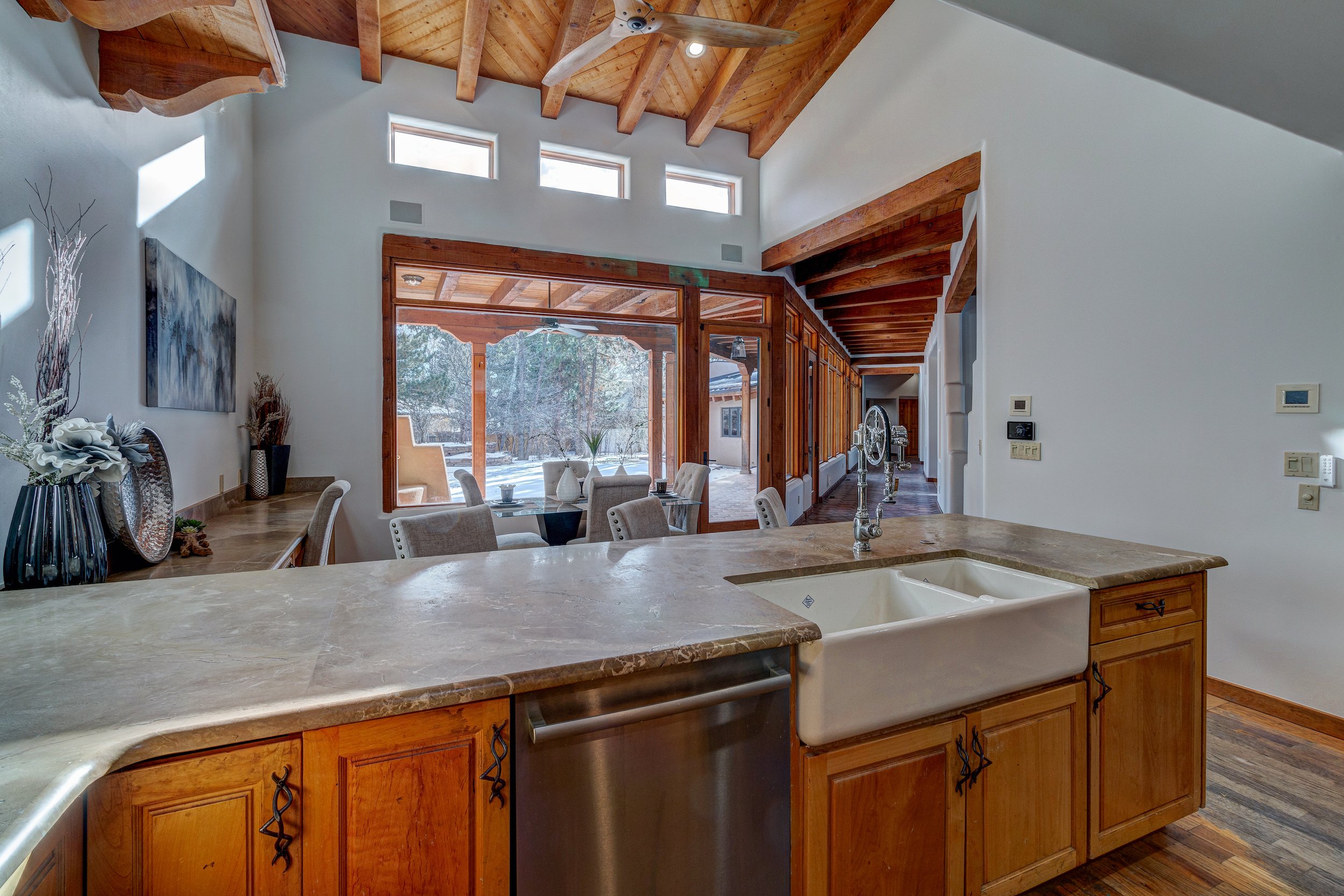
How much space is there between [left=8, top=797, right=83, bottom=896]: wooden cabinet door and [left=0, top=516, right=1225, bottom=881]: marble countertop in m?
0.09

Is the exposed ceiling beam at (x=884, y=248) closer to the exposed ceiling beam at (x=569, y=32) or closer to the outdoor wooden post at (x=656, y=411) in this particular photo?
the outdoor wooden post at (x=656, y=411)

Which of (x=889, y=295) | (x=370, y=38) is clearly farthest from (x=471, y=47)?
(x=889, y=295)

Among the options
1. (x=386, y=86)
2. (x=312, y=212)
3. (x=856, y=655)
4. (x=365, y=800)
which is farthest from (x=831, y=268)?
(x=365, y=800)

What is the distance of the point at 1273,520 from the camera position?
2555 mm

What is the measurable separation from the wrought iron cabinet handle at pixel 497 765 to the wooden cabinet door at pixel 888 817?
2.06 feet

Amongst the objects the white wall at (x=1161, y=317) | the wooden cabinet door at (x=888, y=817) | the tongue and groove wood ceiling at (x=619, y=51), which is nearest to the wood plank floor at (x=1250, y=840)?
the white wall at (x=1161, y=317)

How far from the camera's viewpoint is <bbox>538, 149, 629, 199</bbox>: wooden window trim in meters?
5.27

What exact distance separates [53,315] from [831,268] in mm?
5884

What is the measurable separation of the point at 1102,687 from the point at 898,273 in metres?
5.73

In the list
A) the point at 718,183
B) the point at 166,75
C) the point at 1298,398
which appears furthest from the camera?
the point at 718,183

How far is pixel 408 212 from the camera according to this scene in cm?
471

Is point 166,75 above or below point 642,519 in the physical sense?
above

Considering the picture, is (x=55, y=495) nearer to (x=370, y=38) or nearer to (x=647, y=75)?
(x=370, y=38)

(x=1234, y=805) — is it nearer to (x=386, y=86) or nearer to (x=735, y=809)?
(x=735, y=809)
